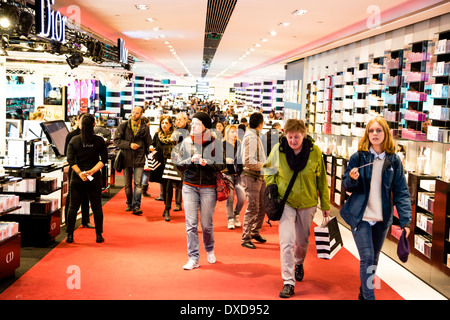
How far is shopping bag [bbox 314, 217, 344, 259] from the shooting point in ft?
14.2

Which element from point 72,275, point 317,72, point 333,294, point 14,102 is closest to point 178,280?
point 72,275

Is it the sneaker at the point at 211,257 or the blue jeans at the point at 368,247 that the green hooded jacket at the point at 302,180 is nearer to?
the blue jeans at the point at 368,247

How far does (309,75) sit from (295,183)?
33.0ft

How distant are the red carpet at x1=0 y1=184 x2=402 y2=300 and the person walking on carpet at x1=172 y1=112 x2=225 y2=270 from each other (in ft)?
1.28

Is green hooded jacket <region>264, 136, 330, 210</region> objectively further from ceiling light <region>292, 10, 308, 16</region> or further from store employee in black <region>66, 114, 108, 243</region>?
ceiling light <region>292, 10, 308, 16</region>

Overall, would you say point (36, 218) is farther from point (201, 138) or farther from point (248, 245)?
point (248, 245)

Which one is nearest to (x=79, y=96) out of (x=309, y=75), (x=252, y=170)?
A: (x=309, y=75)

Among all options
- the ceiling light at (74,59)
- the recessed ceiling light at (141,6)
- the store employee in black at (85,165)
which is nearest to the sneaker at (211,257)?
the store employee in black at (85,165)

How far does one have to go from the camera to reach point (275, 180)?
432cm

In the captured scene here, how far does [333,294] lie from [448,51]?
11.0 feet

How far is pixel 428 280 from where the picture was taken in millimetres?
5020

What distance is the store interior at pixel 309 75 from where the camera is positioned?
17.7 feet

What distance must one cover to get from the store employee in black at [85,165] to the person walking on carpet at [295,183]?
2.35 metres

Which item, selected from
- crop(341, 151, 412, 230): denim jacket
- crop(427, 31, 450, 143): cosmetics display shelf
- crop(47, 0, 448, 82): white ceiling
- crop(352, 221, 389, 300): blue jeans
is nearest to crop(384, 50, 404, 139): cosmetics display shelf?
crop(47, 0, 448, 82): white ceiling
